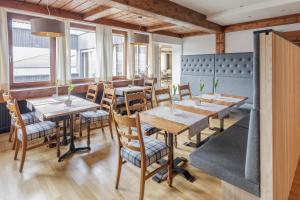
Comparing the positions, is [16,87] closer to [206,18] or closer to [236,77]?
[206,18]

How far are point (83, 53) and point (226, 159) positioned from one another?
15.1 ft

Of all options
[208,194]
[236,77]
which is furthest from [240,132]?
[236,77]

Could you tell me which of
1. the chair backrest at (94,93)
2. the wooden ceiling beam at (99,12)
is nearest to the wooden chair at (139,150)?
the chair backrest at (94,93)

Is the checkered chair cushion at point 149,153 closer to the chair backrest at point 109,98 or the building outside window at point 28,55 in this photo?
the chair backrest at point 109,98

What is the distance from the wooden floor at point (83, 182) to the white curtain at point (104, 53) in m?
2.45

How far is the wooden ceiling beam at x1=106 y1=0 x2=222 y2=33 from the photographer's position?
9.31ft

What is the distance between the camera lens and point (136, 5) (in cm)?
290

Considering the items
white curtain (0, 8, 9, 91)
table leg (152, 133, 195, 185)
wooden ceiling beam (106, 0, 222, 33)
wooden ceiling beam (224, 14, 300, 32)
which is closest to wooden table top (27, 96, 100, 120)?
white curtain (0, 8, 9, 91)

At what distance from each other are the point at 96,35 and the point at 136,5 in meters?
2.00

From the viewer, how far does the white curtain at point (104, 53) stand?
15.2 feet

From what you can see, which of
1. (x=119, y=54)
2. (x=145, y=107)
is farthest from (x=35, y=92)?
(x=119, y=54)

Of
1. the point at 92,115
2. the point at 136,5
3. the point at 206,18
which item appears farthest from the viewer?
the point at 206,18

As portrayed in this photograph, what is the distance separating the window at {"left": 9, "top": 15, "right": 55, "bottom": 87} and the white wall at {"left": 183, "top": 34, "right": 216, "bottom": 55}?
3911 mm

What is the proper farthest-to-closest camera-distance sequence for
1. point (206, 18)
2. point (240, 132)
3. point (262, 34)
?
point (206, 18) < point (240, 132) < point (262, 34)
